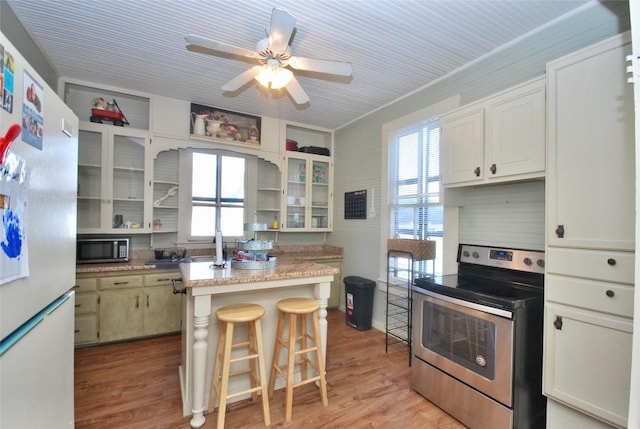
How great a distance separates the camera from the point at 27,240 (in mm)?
943

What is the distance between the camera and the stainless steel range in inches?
70.3

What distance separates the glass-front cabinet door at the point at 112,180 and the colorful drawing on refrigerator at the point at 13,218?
284 cm

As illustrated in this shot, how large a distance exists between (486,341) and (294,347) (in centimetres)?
128

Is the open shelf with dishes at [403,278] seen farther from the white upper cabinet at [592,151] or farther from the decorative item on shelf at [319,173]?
the decorative item on shelf at [319,173]

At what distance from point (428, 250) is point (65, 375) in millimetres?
2825

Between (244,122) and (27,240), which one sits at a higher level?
(244,122)

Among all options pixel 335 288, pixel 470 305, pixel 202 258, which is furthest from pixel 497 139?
pixel 202 258

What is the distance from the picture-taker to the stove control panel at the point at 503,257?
6.99 ft

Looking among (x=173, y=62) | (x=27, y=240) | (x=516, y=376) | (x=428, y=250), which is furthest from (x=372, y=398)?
(x=173, y=62)

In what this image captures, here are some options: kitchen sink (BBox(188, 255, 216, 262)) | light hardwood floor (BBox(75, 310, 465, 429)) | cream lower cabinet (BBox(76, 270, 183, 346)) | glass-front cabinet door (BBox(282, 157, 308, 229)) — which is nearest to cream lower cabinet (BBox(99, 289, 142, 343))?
cream lower cabinet (BBox(76, 270, 183, 346))

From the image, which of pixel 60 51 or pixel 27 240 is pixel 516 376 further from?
pixel 60 51

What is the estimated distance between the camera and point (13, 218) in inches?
33.4

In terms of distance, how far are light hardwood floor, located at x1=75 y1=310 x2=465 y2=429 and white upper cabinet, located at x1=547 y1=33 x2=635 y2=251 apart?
1.53 meters

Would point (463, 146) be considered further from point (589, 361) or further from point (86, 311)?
point (86, 311)
